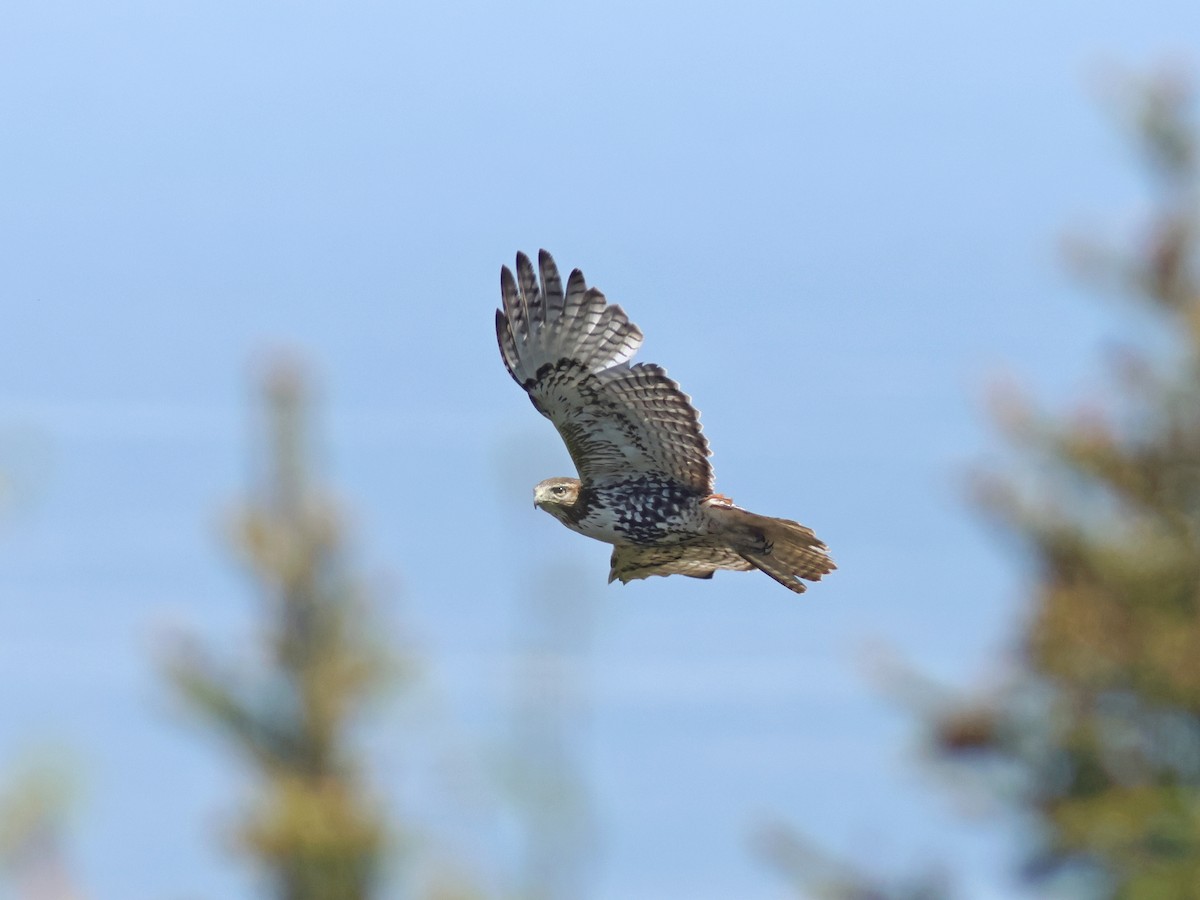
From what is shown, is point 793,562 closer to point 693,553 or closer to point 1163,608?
point 693,553

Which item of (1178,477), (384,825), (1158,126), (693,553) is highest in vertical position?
(1158,126)

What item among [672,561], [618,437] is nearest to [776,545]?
[672,561]

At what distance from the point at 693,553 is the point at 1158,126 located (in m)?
5.75

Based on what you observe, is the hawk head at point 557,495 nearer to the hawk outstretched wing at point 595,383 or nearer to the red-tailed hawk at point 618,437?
the red-tailed hawk at point 618,437

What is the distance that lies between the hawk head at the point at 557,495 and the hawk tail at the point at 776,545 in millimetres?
735

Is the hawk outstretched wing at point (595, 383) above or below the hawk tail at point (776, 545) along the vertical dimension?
above

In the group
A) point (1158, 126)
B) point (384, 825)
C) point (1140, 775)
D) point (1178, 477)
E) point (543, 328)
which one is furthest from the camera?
point (1158, 126)

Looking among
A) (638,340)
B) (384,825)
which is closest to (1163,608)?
(638,340)

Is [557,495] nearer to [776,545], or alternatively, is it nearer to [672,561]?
[672,561]

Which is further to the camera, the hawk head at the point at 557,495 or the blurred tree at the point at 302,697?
the hawk head at the point at 557,495

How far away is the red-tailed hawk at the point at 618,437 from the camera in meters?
10.4

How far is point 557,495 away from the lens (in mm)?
10547

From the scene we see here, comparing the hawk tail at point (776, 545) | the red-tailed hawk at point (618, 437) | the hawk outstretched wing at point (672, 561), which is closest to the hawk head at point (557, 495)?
the red-tailed hawk at point (618, 437)

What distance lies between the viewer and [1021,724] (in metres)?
12.5
